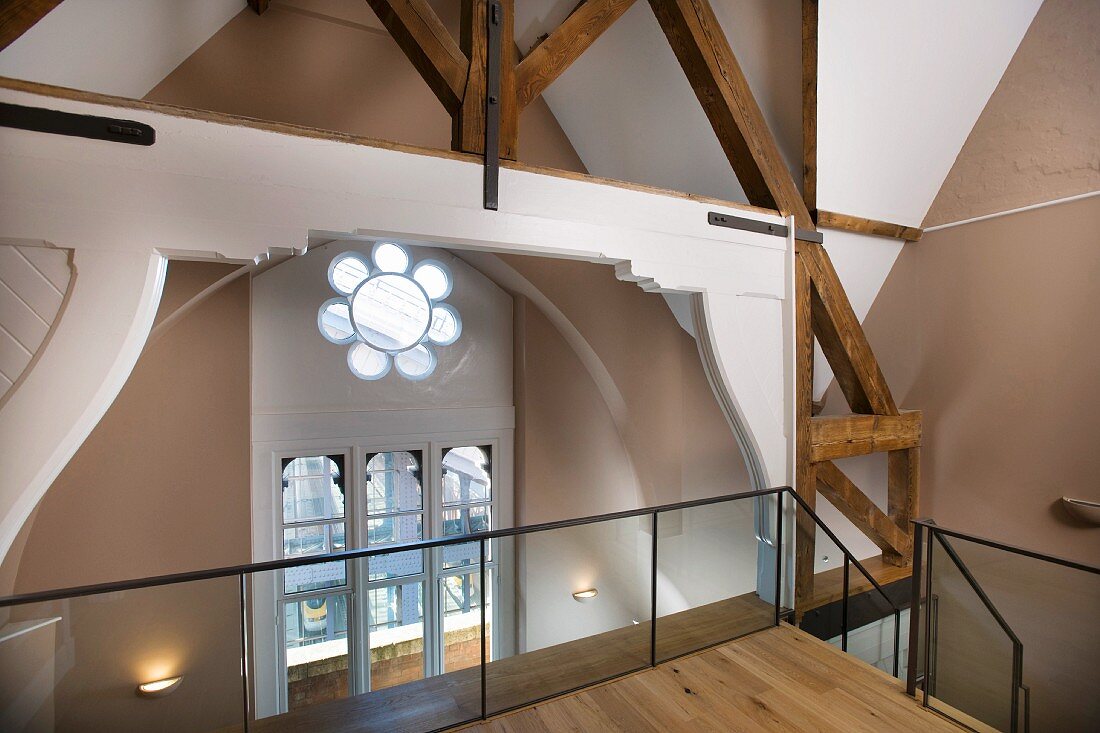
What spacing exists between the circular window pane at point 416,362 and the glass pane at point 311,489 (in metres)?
1.01

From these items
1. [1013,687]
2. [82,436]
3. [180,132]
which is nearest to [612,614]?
[1013,687]

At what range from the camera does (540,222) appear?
97.9 inches

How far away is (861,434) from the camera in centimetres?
378

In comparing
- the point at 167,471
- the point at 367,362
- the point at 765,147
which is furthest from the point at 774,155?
the point at 167,471

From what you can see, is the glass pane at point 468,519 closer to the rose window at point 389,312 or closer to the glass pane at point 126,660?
the rose window at point 389,312

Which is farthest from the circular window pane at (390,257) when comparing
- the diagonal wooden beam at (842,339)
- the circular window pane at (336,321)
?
the diagonal wooden beam at (842,339)

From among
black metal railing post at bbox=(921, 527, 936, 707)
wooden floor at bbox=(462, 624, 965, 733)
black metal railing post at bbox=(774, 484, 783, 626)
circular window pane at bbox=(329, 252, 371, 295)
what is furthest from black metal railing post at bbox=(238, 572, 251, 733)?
circular window pane at bbox=(329, 252, 371, 295)

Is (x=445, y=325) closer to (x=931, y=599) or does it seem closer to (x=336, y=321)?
(x=336, y=321)

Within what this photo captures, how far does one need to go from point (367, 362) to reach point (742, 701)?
3.91 m

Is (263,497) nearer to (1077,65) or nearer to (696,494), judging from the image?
(696,494)

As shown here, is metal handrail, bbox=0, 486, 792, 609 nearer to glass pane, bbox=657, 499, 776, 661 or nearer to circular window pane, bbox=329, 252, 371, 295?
glass pane, bbox=657, 499, 776, 661

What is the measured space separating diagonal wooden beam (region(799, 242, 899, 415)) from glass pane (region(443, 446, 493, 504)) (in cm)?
320

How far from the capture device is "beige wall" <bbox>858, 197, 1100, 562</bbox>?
361 cm

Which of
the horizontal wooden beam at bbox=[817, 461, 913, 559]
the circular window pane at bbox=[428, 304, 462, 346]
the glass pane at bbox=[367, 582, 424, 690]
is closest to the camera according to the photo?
the glass pane at bbox=[367, 582, 424, 690]
